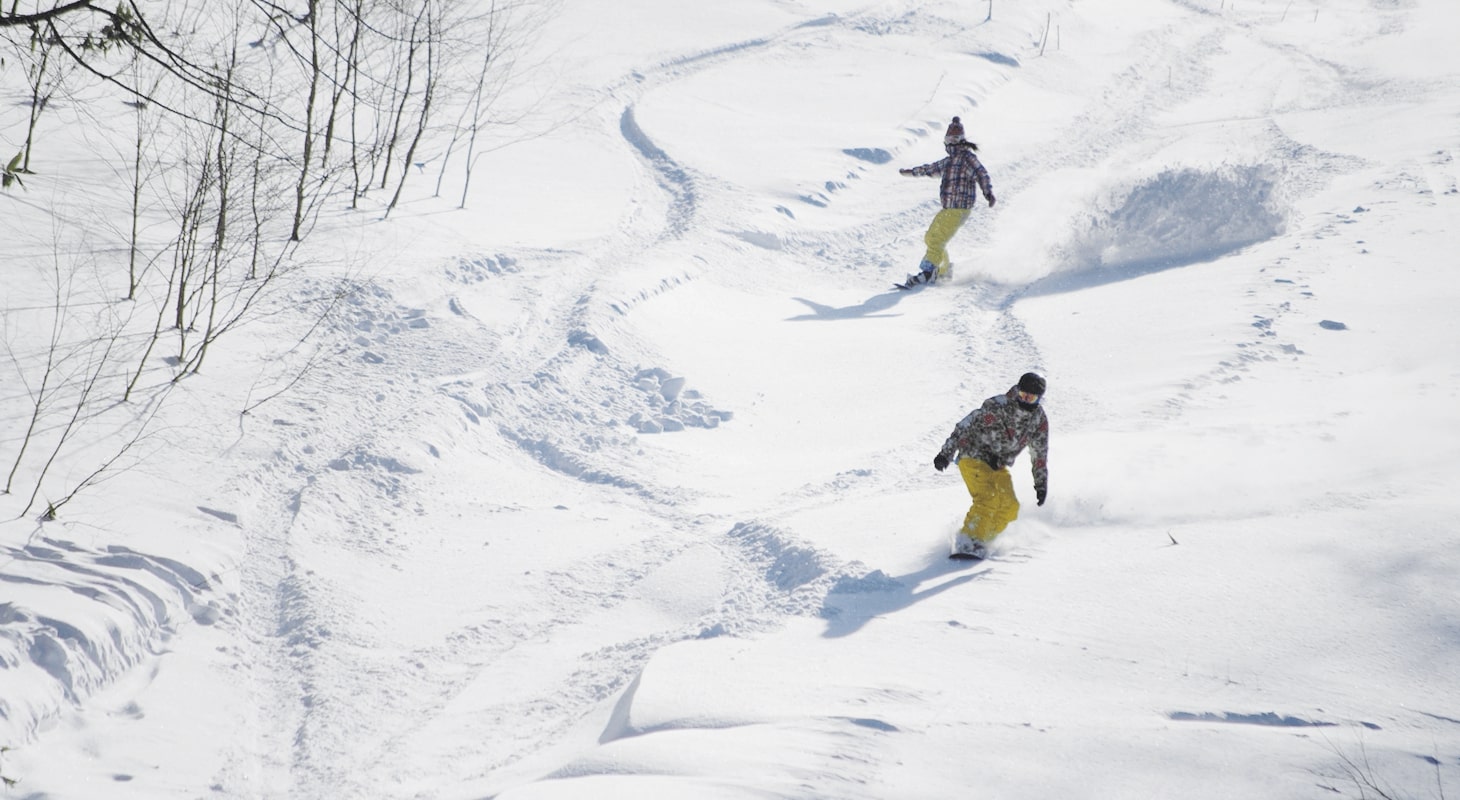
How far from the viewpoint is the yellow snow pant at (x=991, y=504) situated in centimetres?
607

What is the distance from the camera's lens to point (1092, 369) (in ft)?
30.1

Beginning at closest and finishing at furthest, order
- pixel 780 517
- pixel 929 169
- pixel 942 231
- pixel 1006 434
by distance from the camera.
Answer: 1. pixel 1006 434
2. pixel 780 517
3. pixel 942 231
4. pixel 929 169

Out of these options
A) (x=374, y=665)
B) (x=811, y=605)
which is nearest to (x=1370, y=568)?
(x=811, y=605)

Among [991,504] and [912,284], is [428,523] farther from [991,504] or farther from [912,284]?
[912,284]

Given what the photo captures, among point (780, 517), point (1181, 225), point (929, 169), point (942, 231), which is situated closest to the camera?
point (780, 517)

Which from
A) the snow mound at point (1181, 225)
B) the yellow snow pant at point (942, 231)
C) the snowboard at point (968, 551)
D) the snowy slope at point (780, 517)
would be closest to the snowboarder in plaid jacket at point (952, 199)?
the yellow snow pant at point (942, 231)

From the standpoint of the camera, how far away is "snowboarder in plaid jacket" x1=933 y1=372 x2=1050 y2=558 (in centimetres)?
601

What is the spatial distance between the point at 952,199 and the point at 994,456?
5.96 meters

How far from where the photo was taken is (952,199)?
11414mm

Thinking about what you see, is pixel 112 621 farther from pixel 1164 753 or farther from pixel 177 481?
pixel 1164 753

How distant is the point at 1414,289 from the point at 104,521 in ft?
34.9

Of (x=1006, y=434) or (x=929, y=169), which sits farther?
(x=929, y=169)

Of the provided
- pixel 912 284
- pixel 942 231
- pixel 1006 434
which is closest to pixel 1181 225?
pixel 942 231

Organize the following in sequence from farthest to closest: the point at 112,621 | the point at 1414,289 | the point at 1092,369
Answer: the point at 1414,289, the point at 1092,369, the point at 112,621
